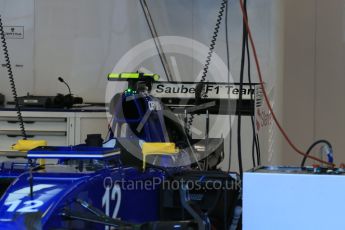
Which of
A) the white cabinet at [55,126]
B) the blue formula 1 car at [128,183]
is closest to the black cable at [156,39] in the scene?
the white cabinet at [55,126]

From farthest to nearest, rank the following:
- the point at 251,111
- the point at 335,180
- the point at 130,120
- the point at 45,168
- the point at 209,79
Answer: the point at 209,79
the point at 251,111
the point at 130,120
the point at 45,168
the point at 335,180

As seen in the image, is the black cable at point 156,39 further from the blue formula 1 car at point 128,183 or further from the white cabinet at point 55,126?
the blue formula 1 car at point 128,183

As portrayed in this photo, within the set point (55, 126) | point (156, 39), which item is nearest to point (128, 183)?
point (55, 126)

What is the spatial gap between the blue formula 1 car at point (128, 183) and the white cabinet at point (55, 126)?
1.04m

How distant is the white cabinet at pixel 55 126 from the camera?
13.3 ft

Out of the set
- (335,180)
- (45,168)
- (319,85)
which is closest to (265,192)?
(335,180)

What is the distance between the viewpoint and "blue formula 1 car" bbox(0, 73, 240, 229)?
167cm

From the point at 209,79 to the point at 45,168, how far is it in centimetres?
273

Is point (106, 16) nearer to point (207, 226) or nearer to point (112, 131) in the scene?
point (112, 131)

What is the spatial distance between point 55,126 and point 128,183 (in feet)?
7.34

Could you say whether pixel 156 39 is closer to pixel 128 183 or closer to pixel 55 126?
pixel 55 126

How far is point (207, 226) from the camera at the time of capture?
179 centimetres

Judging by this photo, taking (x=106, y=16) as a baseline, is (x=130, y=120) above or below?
below

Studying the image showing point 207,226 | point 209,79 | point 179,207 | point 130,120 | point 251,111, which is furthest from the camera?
point 209,79
